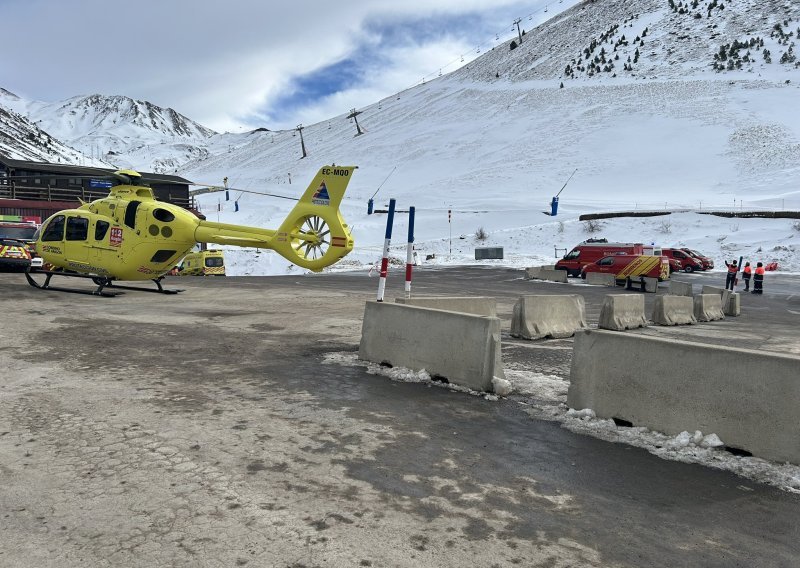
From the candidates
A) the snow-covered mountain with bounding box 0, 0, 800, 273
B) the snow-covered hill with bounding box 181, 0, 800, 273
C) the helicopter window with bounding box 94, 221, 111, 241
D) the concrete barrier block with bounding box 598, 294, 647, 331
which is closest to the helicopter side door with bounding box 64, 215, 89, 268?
the helicopter window with bounding box 94, 221, 111, 241

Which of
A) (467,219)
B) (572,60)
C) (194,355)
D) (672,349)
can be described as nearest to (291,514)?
(672,349)

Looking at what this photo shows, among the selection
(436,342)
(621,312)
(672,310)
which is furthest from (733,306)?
(436,342)

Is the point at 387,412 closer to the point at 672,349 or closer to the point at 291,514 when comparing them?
the point at 291,514

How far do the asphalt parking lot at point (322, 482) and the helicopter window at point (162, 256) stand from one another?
7.26 meters

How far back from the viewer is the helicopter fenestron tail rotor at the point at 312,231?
524 inches

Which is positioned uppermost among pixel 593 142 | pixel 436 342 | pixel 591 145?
pixel 593 142

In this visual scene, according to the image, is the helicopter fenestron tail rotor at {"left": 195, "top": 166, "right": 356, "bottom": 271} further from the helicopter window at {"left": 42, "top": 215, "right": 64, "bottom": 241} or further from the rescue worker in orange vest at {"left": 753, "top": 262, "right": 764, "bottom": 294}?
the rescue worker in orange vest at {"left": 753, "top": 262, "right": 764, "bottom": 294}

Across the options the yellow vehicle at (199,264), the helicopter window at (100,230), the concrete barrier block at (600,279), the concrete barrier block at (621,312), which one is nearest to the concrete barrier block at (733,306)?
the concrete barrier block at (621,312)

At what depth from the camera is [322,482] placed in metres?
3.95

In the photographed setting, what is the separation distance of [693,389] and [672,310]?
9.46 metres

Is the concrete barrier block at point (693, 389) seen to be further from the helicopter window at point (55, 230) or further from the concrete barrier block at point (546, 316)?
the helicopter window at point (55, 230)

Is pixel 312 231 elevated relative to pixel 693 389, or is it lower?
elevated

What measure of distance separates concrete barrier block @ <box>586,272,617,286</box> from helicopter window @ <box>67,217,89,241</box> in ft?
72.9

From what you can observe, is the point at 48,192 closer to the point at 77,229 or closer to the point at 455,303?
the point at 77,229
